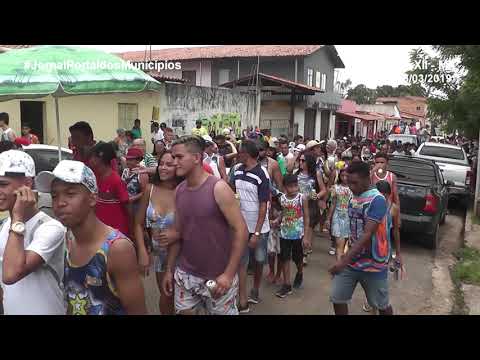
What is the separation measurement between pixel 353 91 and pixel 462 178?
7381 centimetres

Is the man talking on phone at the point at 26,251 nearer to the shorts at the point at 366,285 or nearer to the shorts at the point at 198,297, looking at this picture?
the shorts at the point at 198,297

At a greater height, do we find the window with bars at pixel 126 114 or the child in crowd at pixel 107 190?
the window with bars at pixel 126 114

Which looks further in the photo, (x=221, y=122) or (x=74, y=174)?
(x=221, y=122)

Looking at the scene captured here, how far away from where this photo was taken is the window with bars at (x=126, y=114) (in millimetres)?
15867

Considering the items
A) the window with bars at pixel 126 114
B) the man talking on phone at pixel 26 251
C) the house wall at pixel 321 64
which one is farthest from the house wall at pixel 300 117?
the man talking on phone at pixel 26 251

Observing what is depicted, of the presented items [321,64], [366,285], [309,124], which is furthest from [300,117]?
[366,285]

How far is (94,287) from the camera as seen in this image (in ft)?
7.44

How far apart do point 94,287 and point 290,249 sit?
3.51 meters

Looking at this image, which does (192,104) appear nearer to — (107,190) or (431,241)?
(431,241)

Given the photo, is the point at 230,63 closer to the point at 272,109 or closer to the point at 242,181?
the point at 272,109

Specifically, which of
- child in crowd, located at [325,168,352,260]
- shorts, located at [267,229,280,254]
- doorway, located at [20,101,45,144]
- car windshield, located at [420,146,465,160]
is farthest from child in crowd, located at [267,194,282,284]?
doorway, located at [20,101,45,144]

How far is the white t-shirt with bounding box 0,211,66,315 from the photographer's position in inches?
90.7

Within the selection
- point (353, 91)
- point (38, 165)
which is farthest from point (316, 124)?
point (353, 91)
